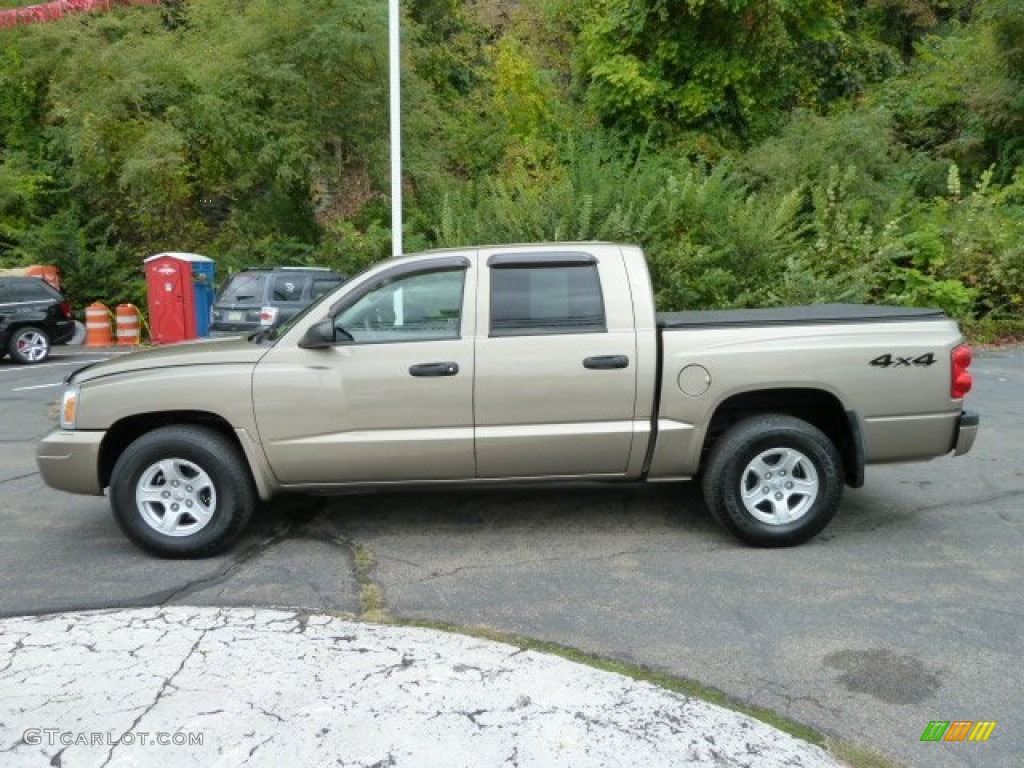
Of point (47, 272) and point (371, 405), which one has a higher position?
point (47, 272)

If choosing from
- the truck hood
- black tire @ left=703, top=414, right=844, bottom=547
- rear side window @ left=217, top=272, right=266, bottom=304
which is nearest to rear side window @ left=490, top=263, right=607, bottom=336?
black tire @ left=703, top=414, right=844, bottom=547

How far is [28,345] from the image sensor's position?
16594mm

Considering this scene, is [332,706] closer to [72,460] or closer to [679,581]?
[679,581]

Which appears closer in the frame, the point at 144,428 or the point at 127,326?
the point at 144,428

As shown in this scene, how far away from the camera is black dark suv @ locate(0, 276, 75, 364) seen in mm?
16453

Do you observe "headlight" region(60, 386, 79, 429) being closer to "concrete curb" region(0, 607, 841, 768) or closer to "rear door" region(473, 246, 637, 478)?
"concrete curb" region(0, 607, 841, 768)

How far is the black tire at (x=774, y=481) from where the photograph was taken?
17.9 feet

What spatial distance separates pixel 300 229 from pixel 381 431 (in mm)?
17009

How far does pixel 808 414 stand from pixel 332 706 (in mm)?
3576

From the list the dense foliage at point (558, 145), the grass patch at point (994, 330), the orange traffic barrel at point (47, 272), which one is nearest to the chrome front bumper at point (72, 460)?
the dense foliage at point (558, 145)

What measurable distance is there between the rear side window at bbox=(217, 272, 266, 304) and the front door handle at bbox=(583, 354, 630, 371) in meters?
10.1

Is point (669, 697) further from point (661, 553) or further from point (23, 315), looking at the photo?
point (23, 315)

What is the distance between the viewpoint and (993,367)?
42.1ft

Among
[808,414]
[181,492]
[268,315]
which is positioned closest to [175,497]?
[181,492]
